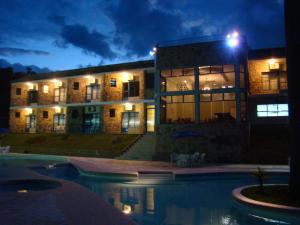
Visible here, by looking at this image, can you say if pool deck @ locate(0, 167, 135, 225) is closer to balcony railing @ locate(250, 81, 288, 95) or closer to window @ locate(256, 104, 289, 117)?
window @ locate(256, 104, 289, 117)

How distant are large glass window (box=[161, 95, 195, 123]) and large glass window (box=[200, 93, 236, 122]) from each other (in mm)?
843

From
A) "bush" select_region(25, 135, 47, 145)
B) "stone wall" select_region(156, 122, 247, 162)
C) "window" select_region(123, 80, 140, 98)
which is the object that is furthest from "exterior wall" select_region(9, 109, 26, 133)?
"stone wall" select_region(156, 122, 247, 162)

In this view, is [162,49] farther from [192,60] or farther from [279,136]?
[279,136]

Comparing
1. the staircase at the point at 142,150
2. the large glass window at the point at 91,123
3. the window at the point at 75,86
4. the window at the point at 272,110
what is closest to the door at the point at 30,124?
the window at the point at 75,86

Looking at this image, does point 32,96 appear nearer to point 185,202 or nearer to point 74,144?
point 74,144

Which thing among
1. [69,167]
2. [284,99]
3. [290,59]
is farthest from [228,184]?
[284,99]

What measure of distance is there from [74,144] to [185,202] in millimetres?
19869


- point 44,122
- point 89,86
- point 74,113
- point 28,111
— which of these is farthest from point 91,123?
point 28,111

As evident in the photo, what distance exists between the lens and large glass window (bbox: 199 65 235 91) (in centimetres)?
2291

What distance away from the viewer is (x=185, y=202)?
10867 millimetres

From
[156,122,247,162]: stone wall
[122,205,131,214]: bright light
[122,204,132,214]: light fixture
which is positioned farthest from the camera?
[156,122,247,162]: stone wall

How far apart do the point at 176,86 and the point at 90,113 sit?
1309 cm

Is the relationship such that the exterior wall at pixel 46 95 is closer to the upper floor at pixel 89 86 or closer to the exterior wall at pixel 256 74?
the upper floor at pixel 89 86

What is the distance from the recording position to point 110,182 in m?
15.0
